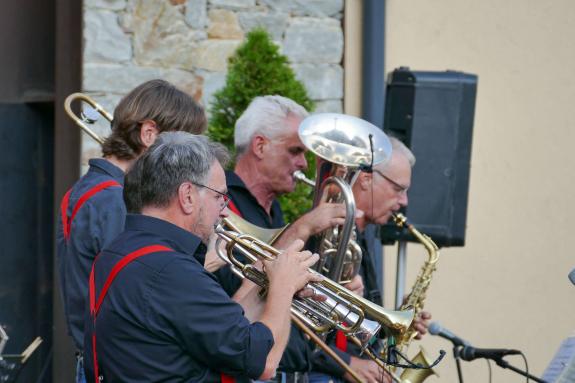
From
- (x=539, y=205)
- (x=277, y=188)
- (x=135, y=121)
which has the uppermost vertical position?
(x=135, y=121)

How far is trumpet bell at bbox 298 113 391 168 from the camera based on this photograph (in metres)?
4.30

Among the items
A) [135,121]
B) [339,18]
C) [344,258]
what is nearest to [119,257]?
[135,121]

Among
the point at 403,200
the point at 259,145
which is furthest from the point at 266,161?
the point at 403,200

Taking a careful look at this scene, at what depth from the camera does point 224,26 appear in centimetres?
627

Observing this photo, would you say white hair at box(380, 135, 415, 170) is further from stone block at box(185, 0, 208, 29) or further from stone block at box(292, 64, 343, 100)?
stone block at box(185, 0, 208, 29)

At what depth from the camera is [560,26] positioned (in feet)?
22.4

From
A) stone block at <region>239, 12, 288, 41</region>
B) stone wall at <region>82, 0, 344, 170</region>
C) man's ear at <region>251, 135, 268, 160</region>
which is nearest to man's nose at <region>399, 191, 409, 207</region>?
man's ear at <region>251, 135, 268, 160</region>

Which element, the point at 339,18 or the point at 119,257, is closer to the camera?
the point at 119,257

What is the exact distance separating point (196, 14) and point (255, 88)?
62cm

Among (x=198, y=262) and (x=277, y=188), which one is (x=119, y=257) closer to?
(x=198, y=262)

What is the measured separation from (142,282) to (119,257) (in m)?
0.13

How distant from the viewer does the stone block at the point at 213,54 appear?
20.4 feet

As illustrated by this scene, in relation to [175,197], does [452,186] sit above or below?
below

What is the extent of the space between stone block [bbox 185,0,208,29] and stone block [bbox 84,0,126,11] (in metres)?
0.39
